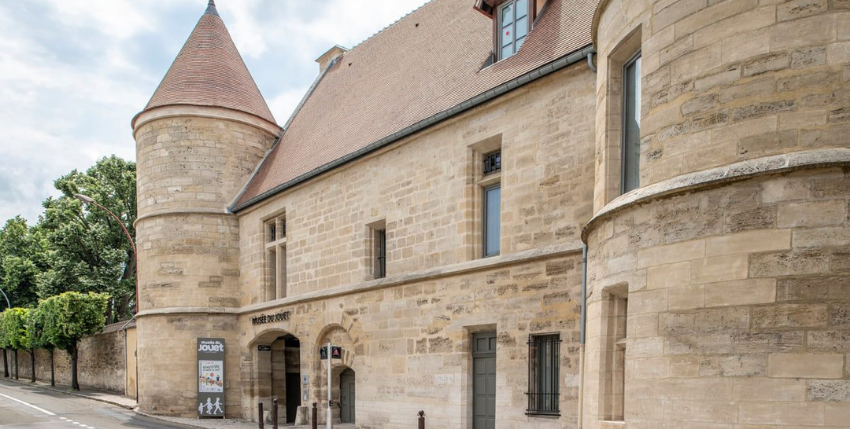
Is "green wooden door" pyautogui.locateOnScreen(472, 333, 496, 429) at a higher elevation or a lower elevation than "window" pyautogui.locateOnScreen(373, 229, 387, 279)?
lower

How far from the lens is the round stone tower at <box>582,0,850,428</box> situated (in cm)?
534

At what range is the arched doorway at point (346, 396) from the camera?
580 inches

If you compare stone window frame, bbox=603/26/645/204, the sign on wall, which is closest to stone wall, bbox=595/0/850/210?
stone window frame, bbox=603/26/645/204

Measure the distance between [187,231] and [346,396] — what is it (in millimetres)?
6683

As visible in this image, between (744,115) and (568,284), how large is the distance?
3903 mm

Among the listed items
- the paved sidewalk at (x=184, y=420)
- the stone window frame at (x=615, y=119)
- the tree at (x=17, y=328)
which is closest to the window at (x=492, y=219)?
the stone window frame at (x=615, y=119)

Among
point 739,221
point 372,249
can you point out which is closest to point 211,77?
point 372,249

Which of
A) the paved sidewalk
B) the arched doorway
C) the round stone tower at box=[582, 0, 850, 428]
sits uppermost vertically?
the round stone tower at box=[582, 0, 850, 428]

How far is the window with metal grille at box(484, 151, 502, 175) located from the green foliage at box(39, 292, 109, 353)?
68.5ft

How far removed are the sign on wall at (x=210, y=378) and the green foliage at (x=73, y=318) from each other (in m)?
11.3

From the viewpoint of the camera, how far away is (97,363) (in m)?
28.0

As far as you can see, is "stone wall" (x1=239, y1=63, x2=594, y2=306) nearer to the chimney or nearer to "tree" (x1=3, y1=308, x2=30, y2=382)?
the chimney

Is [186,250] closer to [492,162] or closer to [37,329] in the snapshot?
[492,162]

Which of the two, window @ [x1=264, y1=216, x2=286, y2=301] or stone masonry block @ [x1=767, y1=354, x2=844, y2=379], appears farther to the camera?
window @ [x1=264, y1=216, x2=286, y2=301]
